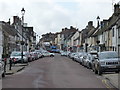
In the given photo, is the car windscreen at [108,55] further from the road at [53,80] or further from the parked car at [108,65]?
the road at [53,80]

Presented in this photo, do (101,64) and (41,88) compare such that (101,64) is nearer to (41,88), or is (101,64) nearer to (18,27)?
(41,88)

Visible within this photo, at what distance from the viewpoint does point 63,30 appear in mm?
190750

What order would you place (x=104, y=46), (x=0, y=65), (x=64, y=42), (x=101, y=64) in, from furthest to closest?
(x=64, y=42), (x=104, y=46), (x=101, y=64), (x=0, y=65)

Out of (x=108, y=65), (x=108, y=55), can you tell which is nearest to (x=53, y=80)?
(x=108, y=65)

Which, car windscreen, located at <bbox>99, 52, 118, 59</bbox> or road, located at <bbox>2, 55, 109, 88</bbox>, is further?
car windscreen, located at <bbox>99, 52, 118, 59</bbox>

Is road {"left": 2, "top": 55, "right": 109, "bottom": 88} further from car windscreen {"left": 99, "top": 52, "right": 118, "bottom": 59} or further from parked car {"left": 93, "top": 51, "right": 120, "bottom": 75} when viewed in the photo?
car windscreen {"left": 99, "top": 52, "right": 118, "bottom": 59}

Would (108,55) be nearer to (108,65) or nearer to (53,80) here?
(108,65)

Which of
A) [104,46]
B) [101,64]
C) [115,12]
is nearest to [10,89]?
[101,64]

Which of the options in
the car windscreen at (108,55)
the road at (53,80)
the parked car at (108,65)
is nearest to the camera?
the road at (53,80)

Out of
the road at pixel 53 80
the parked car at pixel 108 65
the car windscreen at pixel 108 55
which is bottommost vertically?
the road at pixel 53 80

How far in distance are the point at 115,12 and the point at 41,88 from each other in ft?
139

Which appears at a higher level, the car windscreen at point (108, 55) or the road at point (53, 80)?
the car windscreen at point (108, 55)

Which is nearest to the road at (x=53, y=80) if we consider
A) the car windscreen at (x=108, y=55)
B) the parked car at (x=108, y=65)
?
the parked car at (x=108, y=65)

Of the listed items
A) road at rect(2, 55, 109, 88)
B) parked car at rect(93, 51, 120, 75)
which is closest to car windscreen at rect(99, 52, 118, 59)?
parked car at rect(93, 51, 120, 75)
